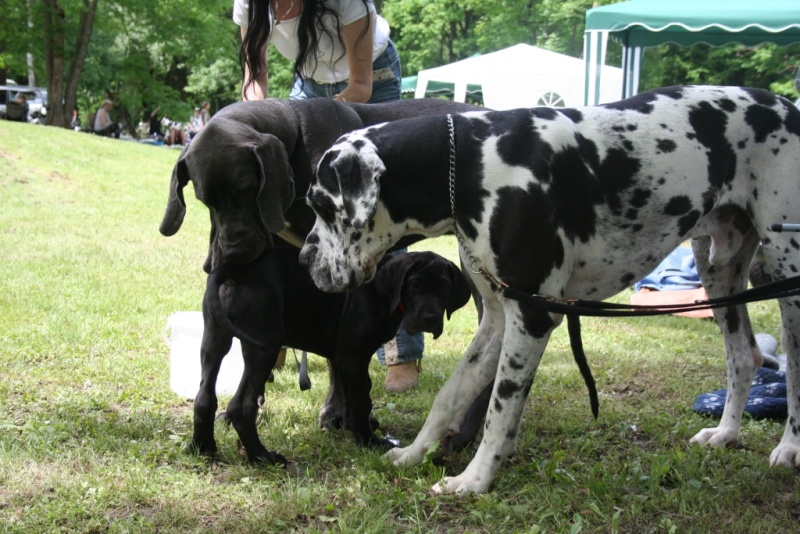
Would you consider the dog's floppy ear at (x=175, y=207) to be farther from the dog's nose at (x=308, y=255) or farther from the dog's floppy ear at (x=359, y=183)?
the dog's floppy ear at (x=359, y=183)

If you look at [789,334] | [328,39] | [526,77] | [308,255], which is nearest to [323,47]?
[328,39]

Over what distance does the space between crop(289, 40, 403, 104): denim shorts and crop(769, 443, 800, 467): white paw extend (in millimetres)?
2752

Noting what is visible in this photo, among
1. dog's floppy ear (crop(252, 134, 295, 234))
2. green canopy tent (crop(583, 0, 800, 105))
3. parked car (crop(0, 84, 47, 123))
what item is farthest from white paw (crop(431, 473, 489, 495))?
parked car (crop(0, 84, 47, 123))

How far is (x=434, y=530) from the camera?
10.6 feet

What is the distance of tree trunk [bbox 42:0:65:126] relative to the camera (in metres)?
27.8

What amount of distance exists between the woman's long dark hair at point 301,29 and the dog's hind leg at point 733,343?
7.04 feet

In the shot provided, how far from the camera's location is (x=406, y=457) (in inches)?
152

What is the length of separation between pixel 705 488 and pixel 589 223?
126 cm

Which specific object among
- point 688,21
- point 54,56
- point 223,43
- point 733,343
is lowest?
point 733,343

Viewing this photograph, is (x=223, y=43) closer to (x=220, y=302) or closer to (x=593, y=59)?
(x=593, y=59)

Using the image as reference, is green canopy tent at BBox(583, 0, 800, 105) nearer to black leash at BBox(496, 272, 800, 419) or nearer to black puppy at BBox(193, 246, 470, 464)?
black puppy at BBox(193, 246, 470, 464)

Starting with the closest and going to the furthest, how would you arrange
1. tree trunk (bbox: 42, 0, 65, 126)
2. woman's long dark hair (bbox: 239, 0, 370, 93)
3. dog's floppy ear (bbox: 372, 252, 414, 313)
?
dog's floppy ear (bbox: 372, 252, 414, 313) < woman's long dark hair (bbox: 239, 0, 370, 93) < tree trunk (bbox: 42, 0, 65, 126)

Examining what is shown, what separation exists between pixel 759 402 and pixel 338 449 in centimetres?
242

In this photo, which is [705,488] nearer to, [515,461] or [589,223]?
[515,461]
